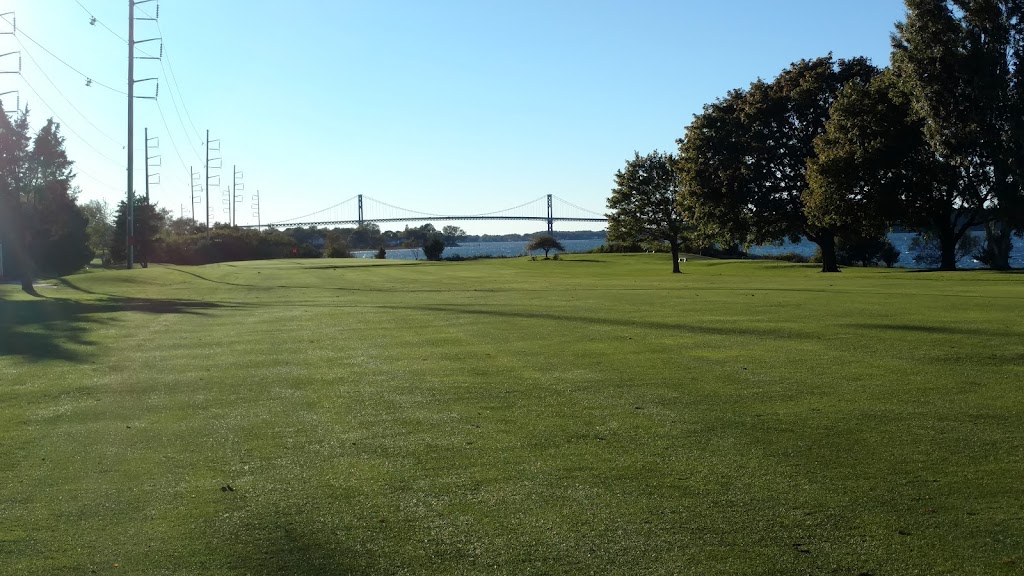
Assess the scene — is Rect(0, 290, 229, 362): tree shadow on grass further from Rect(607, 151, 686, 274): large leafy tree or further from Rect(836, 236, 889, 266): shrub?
Rect(836, 236, 889, 266): shrub

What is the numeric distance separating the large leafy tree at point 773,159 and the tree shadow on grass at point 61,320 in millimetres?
38118

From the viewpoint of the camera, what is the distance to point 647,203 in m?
67.7

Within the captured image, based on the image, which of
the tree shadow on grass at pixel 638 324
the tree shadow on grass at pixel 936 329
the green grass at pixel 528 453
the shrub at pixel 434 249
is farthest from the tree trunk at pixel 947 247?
the shrub at pixel 434 249

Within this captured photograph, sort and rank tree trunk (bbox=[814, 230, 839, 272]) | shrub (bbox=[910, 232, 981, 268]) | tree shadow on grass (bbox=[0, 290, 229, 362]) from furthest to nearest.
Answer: shrub (bbox=[910, 232, 981, 268]) → tree trunk (bbox=[814, 230, 839, 272]) → tree shadow on grass (bbox=[0, 290, 229, 362])

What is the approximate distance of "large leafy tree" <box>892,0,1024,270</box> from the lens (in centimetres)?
4266

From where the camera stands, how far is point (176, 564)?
540 cm

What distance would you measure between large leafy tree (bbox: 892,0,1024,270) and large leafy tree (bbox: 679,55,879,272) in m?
11.7

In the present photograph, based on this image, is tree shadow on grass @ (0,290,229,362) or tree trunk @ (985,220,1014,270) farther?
tree trunk @ (985,220,1014,270)

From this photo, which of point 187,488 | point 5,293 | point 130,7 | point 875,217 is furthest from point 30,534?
point 130,7

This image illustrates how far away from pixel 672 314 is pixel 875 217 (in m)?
32.6

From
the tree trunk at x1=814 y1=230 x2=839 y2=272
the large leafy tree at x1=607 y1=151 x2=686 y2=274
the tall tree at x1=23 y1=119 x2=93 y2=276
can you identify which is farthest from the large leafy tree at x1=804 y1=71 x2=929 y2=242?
the tall tree at x1=23 y1=119 x2=93 y2=276

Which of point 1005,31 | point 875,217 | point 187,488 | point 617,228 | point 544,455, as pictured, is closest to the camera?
point 187,488

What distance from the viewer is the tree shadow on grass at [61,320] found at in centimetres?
1552

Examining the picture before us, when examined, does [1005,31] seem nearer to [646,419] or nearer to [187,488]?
[646,419]
